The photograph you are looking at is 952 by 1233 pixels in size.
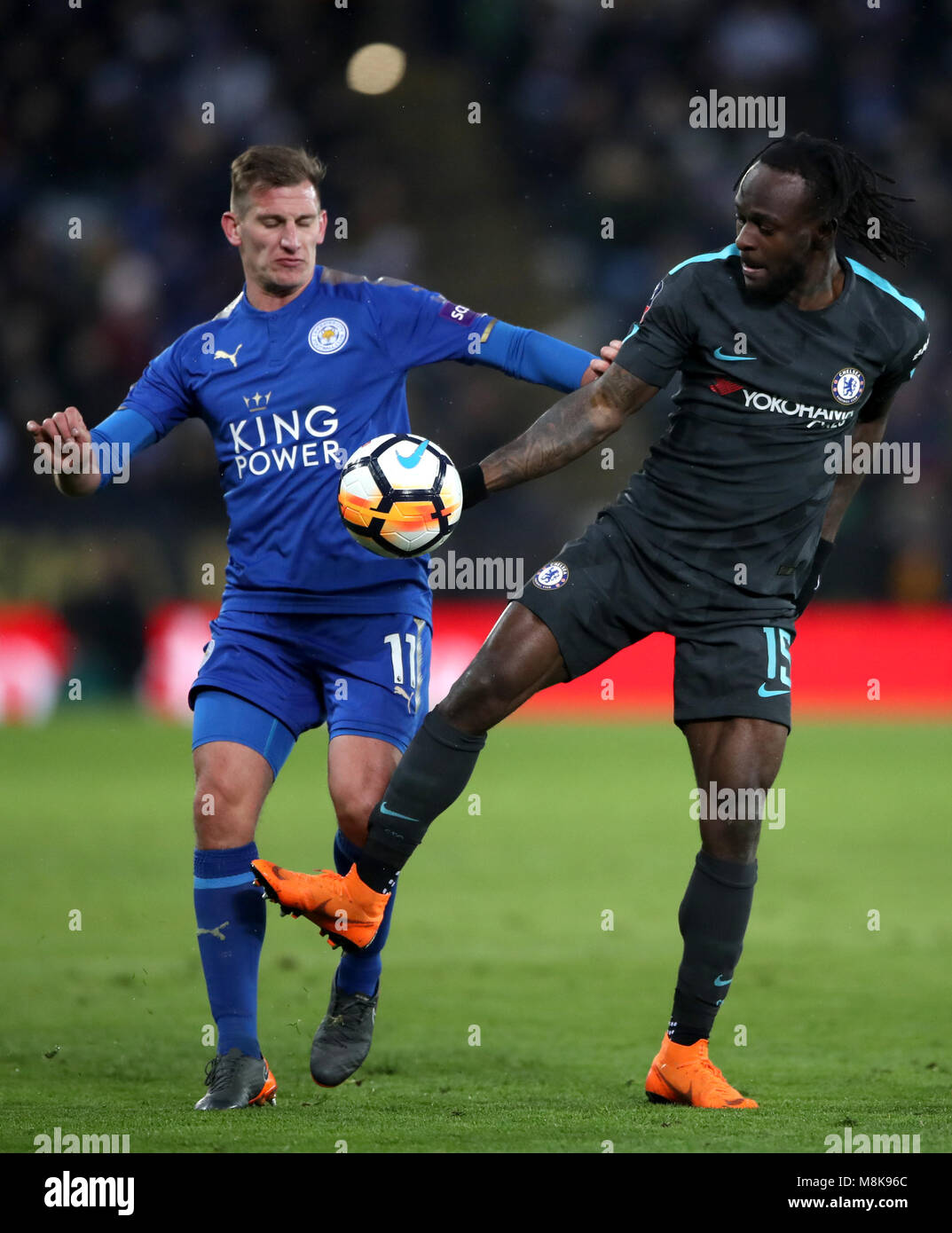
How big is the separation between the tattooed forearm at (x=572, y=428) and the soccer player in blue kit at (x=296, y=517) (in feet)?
0.61

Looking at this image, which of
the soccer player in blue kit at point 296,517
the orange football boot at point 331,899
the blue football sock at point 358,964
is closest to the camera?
the orange football boot at point 331,899

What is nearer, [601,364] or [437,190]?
[601,364]

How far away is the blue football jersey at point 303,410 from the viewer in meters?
4.65

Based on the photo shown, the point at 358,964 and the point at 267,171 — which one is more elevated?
the point at 267,171

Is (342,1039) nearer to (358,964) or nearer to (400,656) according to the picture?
(358,964)

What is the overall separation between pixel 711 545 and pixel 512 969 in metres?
2.82

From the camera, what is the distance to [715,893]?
172 inches

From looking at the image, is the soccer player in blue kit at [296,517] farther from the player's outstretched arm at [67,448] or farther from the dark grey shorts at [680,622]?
the dark grey shorts at [680,622]

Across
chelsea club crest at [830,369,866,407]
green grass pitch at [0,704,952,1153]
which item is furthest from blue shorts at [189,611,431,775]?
chelsea club crest at [830,369,866,407]

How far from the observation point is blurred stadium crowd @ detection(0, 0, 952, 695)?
14570 mm

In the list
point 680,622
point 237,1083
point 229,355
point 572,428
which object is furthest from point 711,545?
point 237,1083

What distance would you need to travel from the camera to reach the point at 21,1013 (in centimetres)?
562

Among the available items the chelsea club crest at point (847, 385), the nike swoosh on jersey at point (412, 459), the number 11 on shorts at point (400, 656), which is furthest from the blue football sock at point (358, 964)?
the chelsea club crest at point (847, 385)

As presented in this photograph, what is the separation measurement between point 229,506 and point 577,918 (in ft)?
11.7
